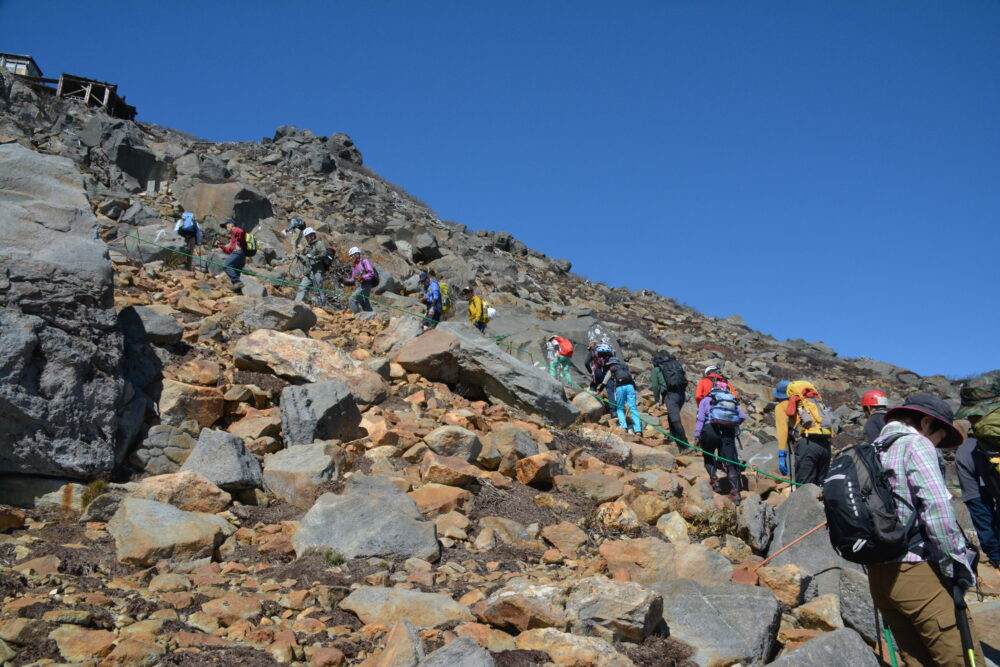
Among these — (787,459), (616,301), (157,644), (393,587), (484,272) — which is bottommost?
(157,644)

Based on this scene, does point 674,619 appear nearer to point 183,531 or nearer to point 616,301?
point 183,531

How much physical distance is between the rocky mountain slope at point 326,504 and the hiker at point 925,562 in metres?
0.45

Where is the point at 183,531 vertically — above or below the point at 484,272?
below

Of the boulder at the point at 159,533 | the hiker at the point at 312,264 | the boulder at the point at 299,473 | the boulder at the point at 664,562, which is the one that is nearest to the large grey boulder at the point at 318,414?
the boulder at the point at 299,473

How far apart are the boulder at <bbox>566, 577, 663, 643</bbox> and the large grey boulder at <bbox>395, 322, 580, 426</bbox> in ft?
17.7

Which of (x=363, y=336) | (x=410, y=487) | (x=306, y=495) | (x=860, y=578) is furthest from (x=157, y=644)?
(x=363, y=336)

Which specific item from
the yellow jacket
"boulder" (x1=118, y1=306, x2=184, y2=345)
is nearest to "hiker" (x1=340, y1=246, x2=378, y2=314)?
the yellow jacket

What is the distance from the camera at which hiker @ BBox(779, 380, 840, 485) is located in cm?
751

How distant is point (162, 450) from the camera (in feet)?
19.4

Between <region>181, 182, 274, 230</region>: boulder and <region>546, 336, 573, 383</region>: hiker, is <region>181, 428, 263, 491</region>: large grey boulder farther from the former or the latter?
<region>181, 182, 274, 230</region>: boulder

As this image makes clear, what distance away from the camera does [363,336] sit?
11086 mm

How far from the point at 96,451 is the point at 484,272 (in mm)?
21883

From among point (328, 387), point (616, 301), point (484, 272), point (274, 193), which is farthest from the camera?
point (616, 301)

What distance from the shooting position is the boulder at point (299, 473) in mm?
5730
